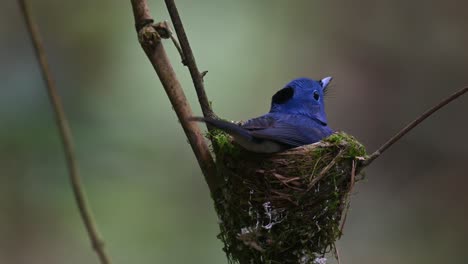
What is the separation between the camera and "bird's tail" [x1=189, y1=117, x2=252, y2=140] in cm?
264

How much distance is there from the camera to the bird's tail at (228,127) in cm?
264

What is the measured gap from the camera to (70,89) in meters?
4.59

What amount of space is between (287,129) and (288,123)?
0.30 feet

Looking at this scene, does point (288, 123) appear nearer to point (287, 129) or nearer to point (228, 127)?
point (287, 129)

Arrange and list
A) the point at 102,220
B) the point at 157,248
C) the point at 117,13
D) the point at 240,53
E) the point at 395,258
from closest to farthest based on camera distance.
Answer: the point at 102,220 < the point at 157,248 < the point at 117,13 < the point at 240,53 < the point at 395,258

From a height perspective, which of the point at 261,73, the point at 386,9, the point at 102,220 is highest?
the point at 386,9

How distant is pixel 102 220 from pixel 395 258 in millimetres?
2540

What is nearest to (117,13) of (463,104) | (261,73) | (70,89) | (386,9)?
(70,89)

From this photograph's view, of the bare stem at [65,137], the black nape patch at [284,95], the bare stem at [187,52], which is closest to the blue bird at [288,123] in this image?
the black nape patch at [284,95]

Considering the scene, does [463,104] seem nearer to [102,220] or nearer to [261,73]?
[261,73]

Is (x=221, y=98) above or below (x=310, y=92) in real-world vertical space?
above

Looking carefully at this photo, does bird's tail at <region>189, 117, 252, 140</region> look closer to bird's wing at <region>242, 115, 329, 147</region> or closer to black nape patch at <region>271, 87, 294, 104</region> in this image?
bird's wing at <region>242, 115, 329, 147</region>

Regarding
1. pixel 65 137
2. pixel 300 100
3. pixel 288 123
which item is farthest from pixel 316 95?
pixel 65 137

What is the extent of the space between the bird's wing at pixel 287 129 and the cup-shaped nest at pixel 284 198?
10 centimetres
